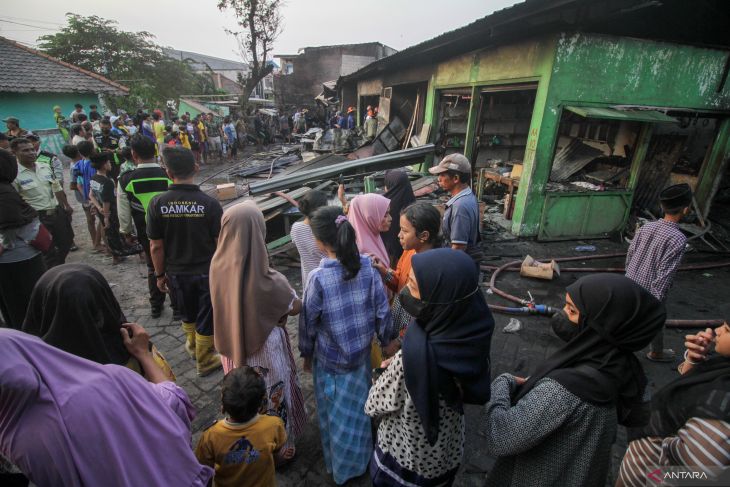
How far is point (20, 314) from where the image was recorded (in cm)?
320

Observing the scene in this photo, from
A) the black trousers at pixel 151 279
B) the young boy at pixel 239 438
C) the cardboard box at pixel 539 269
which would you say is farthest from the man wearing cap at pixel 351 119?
the young boy at pixel 239 438

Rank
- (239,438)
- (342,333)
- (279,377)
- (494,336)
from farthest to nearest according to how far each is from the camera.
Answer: (494,336) → (279,377) → (342,333) → (239,438)

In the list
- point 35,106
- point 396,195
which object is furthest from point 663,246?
point 35,106

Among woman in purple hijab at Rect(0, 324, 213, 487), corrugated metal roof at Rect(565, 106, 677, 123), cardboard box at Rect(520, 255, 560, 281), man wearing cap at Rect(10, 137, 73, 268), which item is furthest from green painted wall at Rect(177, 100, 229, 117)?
woman in purple hijab at Rect(0, 324, 213, 487)

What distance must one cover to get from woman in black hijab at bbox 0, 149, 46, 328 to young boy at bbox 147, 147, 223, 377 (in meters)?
1.11

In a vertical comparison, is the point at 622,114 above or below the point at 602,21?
below

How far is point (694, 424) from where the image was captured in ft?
3.77

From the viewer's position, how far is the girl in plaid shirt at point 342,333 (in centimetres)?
206

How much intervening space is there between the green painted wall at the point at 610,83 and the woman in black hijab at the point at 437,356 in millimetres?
5926

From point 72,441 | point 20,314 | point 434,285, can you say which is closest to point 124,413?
point 72,441

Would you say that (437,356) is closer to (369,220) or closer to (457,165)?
(369,220)

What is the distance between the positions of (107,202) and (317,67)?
29419 millimetres

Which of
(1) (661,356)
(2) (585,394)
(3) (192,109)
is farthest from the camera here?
(3) (192,109)

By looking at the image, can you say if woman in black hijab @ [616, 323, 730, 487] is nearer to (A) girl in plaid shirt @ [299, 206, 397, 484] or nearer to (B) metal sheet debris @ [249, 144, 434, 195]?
(A) girl in plaid shirt @ [299, 206, 397, 484]
